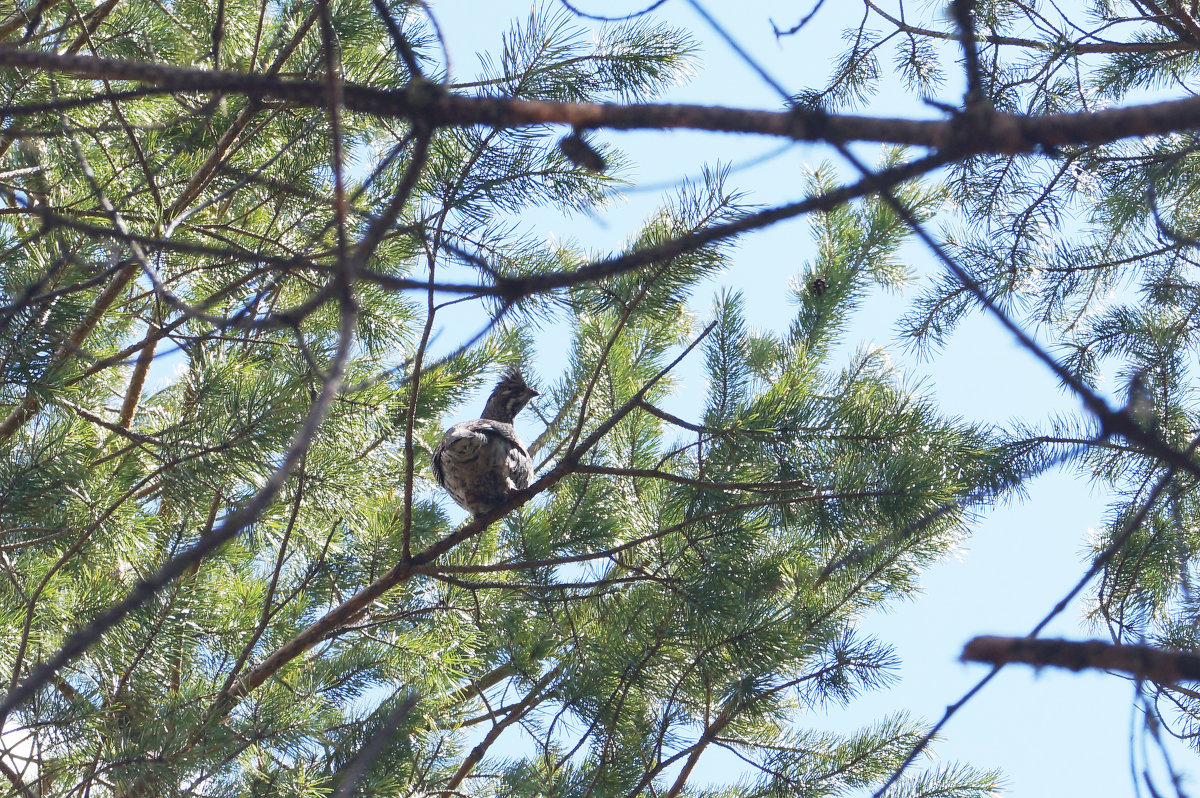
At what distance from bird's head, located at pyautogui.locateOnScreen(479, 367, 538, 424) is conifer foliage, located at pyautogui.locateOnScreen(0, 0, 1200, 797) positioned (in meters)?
0.66

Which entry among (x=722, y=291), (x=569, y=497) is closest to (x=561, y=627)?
(x=569, y=497)

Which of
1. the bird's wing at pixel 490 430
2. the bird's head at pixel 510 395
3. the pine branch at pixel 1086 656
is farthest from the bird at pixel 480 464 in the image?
the pine branch at pixel 1086 656

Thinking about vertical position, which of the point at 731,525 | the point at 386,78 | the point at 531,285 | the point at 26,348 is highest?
the point at 386,78

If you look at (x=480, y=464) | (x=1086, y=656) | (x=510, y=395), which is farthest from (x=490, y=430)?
(x=1086, y=656)

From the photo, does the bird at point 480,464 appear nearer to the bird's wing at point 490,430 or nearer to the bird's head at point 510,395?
the bird's wing at point 490,430

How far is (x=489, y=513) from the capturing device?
2.68m

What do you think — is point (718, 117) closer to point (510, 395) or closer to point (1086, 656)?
point (1086, 656)

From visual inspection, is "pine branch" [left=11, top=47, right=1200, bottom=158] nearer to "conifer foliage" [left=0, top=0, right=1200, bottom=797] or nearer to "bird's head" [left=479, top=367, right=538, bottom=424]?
"conifer foliage" [left=0, top=0, right=1200, bottom=797]

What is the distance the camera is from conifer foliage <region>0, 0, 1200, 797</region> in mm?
2465

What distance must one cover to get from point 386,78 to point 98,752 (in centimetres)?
199

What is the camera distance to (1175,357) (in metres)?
2.81

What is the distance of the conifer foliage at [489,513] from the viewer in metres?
2.46

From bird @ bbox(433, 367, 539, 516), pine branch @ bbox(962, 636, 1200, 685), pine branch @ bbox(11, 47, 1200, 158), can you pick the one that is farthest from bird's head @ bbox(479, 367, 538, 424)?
pine branch @ bbox(962, 636, 1200, 685)

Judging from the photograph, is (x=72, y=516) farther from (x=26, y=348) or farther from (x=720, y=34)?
(x=720, y=34)
